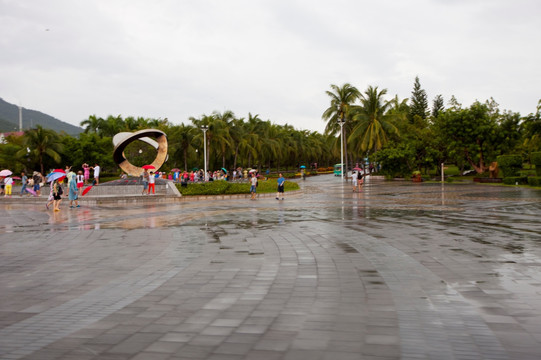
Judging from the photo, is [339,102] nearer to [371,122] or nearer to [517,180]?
[371,122]

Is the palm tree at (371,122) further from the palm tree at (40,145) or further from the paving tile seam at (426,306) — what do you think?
the paving tile seam at (426,306)

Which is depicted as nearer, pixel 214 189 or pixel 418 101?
pixel 214 189

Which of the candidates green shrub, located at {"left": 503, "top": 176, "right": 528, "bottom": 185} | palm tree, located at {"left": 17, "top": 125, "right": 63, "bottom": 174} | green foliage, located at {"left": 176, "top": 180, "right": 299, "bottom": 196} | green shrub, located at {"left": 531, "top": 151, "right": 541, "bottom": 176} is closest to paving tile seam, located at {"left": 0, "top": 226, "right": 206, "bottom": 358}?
green foliage, located at {"left": 176, "top": 180, "right": 299, "bottom": 196}

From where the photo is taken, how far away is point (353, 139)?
48906 mm

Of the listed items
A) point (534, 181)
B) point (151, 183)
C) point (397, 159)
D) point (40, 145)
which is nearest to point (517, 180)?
point (534, 181)

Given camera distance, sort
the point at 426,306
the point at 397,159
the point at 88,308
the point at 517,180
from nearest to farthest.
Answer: the point at 426,306, the point at 88,308, the point at 517,180, the point at 397,159

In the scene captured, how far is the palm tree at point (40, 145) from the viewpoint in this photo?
163 feet

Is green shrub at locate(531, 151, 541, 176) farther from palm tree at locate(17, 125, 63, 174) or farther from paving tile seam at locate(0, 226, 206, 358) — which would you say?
palm tree at locate(17, 125, 63, 174)

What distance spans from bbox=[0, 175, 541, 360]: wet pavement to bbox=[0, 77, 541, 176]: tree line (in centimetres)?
3092

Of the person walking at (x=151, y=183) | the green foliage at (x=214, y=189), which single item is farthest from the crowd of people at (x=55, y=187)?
the green foliage at (x=214, y=189)

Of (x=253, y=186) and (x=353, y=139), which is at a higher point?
(x=353, y=139)

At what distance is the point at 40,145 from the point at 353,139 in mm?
35664

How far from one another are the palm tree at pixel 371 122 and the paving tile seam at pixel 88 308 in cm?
4272

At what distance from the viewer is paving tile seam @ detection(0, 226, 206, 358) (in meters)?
3.84
